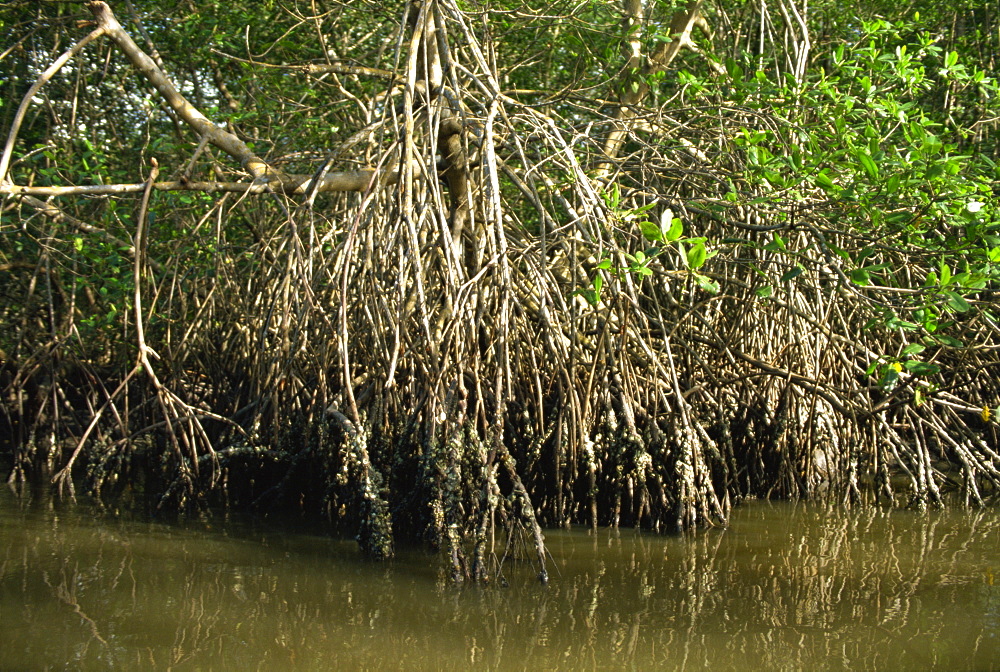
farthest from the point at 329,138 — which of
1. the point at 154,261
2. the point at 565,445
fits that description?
the point at 565,445

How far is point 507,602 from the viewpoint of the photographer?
3.21 metres

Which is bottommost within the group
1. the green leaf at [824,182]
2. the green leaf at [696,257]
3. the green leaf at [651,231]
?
the green leaf at [696,257]

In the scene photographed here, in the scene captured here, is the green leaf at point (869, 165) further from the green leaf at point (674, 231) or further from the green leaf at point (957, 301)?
the green leaf at point (674, 231)

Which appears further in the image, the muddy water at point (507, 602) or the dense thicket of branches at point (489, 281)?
the dense thicket of branches at point (489, 281)

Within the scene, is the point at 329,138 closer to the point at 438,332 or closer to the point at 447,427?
the point at 438,332

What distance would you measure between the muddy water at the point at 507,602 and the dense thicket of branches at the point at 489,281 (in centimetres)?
24

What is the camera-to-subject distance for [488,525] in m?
3.42

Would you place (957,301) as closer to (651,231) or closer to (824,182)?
(824,182)

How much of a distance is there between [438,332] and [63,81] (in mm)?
3176

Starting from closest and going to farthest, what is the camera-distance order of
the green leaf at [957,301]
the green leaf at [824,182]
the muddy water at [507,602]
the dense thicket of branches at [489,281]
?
the muddy water at [507,602] < the green leaf at [957,301] < the green leaf at [824,182] < the dense thicket of branches at [489,281]

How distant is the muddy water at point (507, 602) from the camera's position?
9.23ft

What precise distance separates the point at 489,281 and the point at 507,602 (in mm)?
1337

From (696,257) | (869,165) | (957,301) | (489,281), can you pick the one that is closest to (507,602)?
(696,257)

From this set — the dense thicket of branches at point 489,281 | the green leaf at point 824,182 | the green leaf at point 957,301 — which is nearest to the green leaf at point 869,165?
the dense thicket of branches at point 489,281
